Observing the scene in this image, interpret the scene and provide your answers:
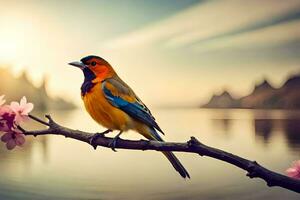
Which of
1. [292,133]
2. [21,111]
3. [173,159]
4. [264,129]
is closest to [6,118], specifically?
[21,111]

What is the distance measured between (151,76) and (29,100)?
1.72ft

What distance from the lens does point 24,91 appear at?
2.05 meters

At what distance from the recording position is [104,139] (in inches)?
59.8

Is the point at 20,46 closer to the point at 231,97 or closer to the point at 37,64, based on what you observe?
the point at 37,64

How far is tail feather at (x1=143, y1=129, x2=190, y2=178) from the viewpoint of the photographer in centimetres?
162

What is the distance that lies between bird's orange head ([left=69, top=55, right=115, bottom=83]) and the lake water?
25 centimetres

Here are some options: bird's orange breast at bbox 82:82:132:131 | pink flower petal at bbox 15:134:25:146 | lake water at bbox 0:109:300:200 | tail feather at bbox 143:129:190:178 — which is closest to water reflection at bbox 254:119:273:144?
lake water at bbox 0:109:300:200

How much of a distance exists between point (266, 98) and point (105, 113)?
2.55 ft

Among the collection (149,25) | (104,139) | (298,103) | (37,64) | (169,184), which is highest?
(149,25)

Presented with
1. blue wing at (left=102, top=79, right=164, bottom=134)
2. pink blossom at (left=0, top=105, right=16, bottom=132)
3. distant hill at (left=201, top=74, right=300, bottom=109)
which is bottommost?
pink blossom at (left=0, top=105, right=16, bottom=132)

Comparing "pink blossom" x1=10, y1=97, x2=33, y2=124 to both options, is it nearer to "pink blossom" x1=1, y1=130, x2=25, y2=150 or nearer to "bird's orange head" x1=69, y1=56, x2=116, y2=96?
"pink blossom" x1=1, y1=130, x2=25, y2=150

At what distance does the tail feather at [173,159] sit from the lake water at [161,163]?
0.05 metres

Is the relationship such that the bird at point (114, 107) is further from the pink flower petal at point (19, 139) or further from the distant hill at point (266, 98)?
the distant hill at point (266, 98)

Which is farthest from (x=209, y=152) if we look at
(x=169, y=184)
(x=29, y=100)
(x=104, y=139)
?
(x=29, y=100)
